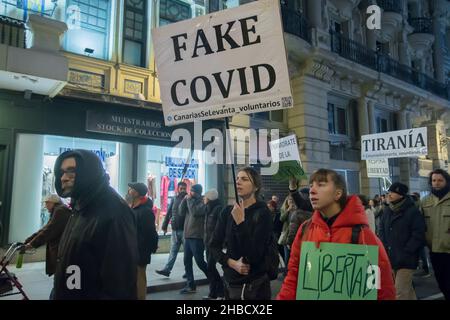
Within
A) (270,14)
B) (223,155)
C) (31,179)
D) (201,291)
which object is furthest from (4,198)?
(270,14)

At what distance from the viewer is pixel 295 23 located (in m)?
15.0

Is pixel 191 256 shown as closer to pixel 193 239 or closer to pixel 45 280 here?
pixel 193 239

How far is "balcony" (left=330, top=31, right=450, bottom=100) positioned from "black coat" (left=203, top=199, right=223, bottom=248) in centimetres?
A: 1236

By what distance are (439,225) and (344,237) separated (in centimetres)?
323

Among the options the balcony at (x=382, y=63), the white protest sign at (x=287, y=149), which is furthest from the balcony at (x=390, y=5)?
the white protest sign at (x=287, y=149)

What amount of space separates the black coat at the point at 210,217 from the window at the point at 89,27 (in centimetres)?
666

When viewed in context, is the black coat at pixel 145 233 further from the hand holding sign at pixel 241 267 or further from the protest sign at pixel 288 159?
the protest sign at pixel 288 159

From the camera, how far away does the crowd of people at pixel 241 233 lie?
234cm

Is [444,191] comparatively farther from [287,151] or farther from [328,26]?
[328,26]

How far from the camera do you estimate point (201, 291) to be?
24.1ft

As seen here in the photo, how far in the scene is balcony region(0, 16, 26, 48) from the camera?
8.38 m

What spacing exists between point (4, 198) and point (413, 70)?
2086 centimetres

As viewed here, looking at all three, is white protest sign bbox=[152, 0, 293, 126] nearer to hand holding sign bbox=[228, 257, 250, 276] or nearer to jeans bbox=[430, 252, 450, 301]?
hand holding sign bbox=[228, 257, 250, 276]

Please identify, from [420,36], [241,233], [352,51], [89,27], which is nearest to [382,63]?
[352,51]
